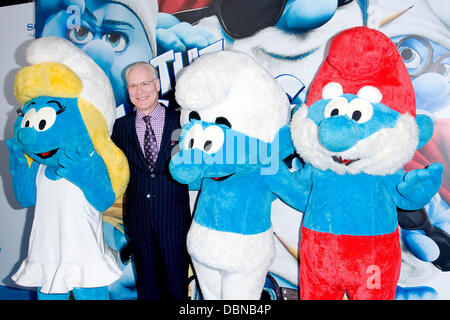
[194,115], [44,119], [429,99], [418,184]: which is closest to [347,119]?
[418,184]

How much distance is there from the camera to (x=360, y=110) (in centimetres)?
156

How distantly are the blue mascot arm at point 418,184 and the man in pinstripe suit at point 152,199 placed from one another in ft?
3.71

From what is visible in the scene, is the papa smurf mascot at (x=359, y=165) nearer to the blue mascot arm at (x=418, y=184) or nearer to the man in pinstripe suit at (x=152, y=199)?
the blue mascot arm at (x=418, y=184)

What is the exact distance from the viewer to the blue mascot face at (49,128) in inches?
70.3

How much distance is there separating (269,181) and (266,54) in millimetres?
982

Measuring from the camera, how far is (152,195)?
2027 millimetres

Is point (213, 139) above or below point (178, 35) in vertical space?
below

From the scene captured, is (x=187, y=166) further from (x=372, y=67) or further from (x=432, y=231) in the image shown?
(x=432, y=231)

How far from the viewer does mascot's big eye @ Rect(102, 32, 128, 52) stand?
8.91 ft

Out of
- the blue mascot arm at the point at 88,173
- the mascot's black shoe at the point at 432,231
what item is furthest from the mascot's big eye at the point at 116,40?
the mascot's black shoe at the point at 432,231

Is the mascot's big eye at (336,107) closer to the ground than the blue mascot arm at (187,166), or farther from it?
farther from it

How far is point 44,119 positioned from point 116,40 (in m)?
1.15

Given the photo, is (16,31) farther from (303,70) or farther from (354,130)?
(354,130)
